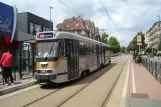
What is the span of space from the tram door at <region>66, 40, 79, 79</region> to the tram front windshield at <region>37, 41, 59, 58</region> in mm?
959

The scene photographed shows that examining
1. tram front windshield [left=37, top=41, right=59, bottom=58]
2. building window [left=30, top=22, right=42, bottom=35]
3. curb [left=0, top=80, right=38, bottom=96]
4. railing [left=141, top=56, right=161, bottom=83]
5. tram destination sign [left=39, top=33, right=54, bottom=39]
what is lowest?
curb [left=0, top=80, right=38, bottom=96]

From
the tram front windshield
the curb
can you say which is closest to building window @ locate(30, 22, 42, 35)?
the curb

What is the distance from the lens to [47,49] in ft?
43.3

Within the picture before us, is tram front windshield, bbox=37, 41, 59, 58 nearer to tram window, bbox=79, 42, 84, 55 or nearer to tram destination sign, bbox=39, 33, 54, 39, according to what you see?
tram destination sign, bbox=39, 33, 54, 39

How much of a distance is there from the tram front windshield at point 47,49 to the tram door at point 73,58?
0.96m

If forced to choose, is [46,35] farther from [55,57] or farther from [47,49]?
[55,57]

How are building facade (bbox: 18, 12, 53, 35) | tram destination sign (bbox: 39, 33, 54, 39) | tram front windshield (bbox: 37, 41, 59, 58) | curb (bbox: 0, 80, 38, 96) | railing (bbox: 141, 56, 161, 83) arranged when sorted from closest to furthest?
curb (bbox: 0, 80, 38, 96) → tram front windshield (bbox: 37, 41, 59, 58) → tram destination sign (bbox: 39, 33, 54, 39) → railing (bbox: 141, 56, 161, 83) → building facade (bbox: 18, 12, 53, 35)

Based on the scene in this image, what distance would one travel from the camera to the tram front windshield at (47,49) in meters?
13.0

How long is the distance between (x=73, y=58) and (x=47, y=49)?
79.8 inches

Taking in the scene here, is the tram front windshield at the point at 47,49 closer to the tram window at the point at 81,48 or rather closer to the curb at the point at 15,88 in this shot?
the curb at the point at 15,88

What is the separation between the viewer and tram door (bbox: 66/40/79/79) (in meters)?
13.9

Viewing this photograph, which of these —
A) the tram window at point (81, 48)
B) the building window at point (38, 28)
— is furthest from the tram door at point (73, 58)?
the building window at point (38, 28)

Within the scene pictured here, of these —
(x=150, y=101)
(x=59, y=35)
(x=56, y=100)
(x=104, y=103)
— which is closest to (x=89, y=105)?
(x=104, y=103)

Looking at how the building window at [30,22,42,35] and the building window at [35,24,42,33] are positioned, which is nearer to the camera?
the building window at [30,22,42,35]
